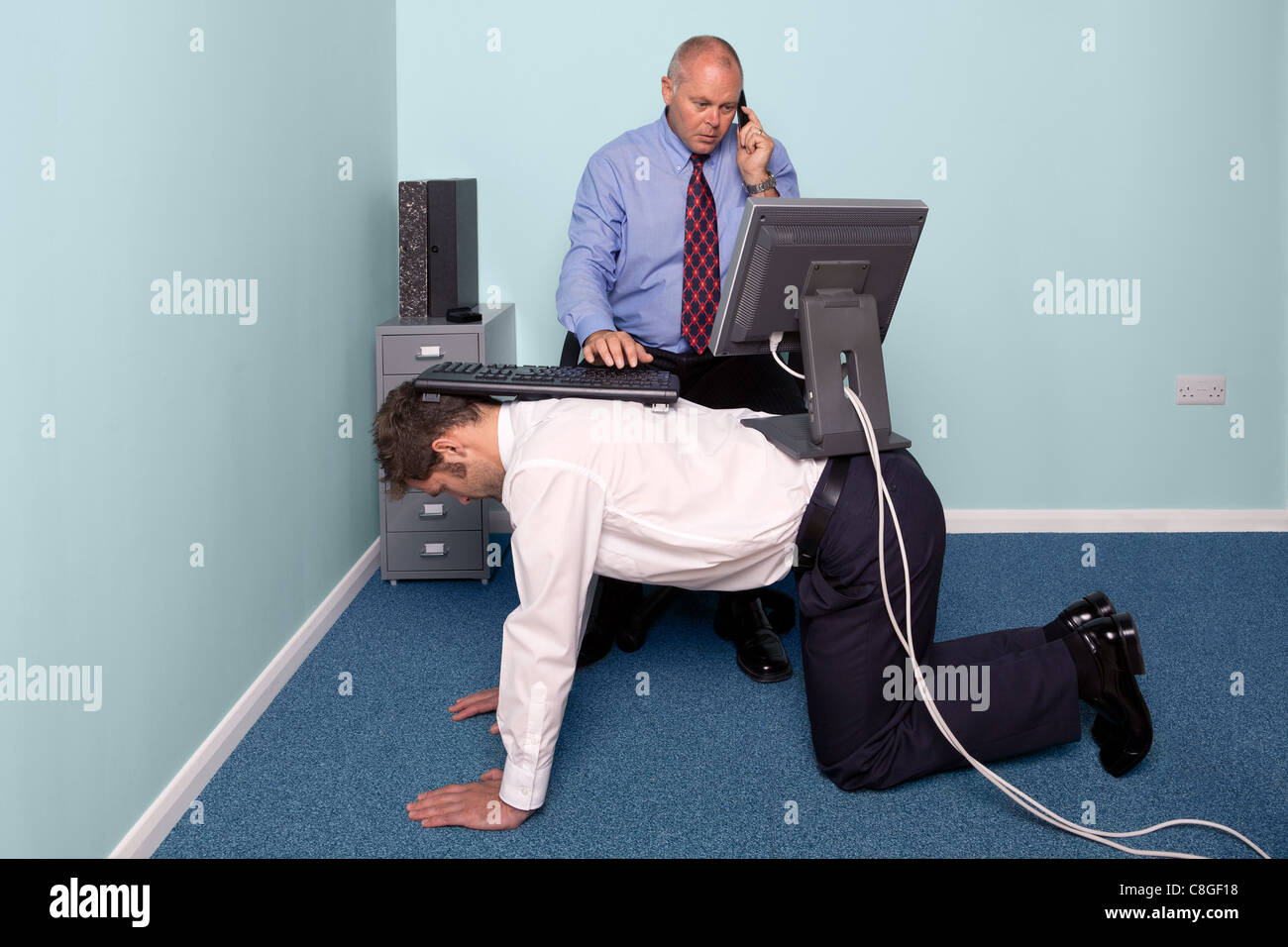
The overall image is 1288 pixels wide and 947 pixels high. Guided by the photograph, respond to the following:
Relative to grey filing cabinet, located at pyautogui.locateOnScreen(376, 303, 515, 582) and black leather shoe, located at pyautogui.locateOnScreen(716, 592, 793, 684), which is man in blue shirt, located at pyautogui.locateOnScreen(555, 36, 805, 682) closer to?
black leather shoe, located at pyautogui.locateOnScreen(716, 592, 793, 684)

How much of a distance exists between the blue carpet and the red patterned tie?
0.78m

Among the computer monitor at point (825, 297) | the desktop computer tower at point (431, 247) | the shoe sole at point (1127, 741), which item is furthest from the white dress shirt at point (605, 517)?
the desktop computer tower at point (431, 247)

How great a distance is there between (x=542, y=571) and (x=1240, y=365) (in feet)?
9.66

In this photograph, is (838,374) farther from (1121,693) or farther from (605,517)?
(1121,693)

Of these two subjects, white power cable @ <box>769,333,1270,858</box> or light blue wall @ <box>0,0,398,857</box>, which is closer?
light blue wall @ <box>0,0,398,857</box>

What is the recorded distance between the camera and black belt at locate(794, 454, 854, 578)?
1.90m

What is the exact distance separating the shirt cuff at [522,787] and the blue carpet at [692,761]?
0.06 m

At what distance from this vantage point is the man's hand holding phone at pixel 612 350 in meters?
2.13

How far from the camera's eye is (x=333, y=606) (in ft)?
9.34

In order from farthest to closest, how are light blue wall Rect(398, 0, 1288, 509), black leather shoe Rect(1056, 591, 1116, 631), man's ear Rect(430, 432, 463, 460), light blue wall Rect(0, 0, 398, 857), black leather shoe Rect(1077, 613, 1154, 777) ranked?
light blue wall Rect(398, 0, 1288, 509) < black leather shoe Rect(1056, 591, 1116, 631) < black leather shoe Rect(1077, 613, 1154, 777) < man's ear Rect(430, 432, 463, 460) < light blue wall Rect(0, 0, 398, 857)

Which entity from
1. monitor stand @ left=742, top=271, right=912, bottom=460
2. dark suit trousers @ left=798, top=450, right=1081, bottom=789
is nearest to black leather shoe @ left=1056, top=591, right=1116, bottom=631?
dark suit trousers @ left=798, top=450, right=1081, bottom=789

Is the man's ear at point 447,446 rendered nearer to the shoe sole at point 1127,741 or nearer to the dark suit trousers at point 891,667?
the dark suit trousers at point 891,667

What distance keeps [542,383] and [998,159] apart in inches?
89.9

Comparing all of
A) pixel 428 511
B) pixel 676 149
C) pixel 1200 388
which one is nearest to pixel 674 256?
pixel 676 149
